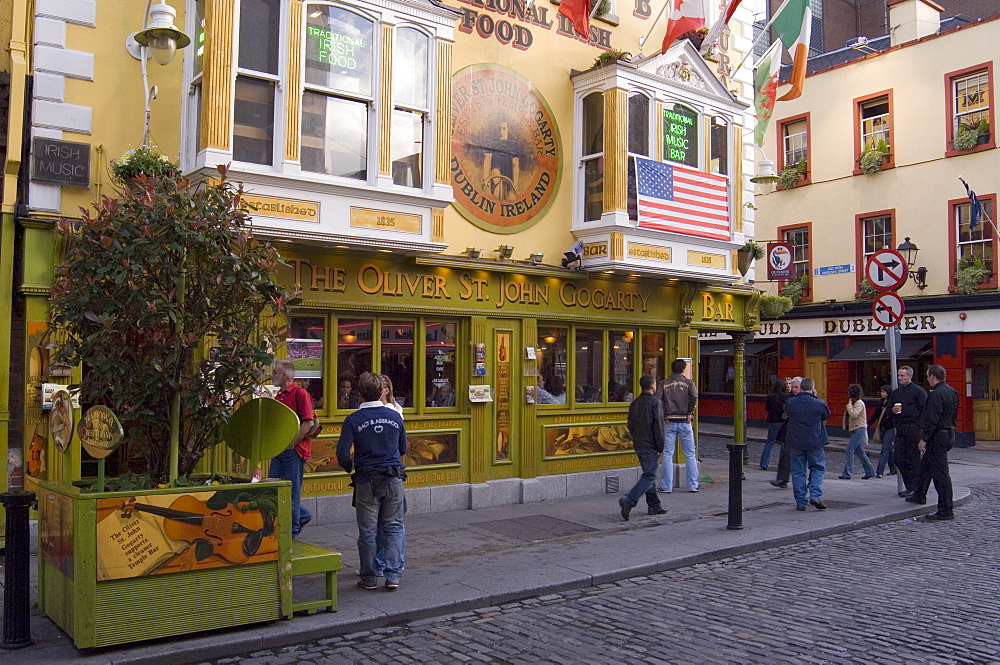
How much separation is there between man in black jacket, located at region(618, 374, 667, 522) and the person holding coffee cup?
3.56 metres

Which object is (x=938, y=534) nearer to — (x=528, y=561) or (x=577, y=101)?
(x=528, y=561)

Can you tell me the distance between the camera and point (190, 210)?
6211 millimetres

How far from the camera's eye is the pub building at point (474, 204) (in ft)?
31.6

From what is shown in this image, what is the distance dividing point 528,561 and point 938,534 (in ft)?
16.9

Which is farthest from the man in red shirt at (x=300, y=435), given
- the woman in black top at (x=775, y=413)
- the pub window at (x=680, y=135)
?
the woman in black top at (x=775, y=413)

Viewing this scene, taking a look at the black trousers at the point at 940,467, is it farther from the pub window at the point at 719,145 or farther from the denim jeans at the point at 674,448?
the pub window at the point at 719,145

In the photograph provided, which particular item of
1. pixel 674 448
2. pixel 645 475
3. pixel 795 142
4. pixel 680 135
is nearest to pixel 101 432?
pixel 645 475

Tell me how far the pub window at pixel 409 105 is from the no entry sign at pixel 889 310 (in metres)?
6.93

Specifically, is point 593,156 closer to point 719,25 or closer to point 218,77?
point 719,25

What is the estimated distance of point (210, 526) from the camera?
598 centimetres

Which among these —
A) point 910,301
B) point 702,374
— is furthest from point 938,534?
point 702,374

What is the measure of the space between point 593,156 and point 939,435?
5.86m

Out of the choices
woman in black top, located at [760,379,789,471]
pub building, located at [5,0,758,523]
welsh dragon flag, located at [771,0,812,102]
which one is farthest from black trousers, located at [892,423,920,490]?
welsh dragon flag, located at [771,0,812,102]

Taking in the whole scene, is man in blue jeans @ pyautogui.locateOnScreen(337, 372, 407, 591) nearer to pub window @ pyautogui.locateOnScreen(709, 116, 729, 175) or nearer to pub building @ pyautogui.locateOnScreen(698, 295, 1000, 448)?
pub window @ pyautogui.locateOnScreen(709, 116, 729, 175)
